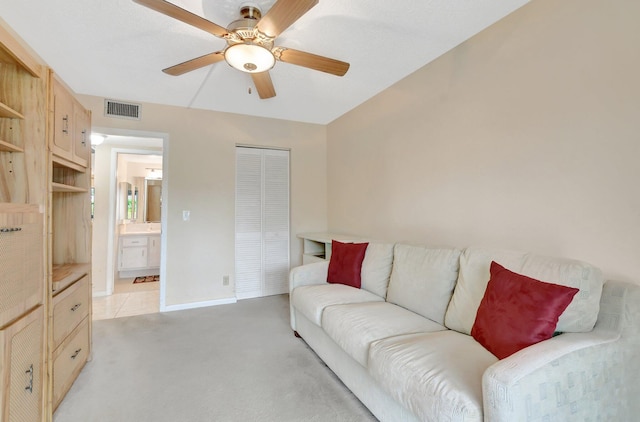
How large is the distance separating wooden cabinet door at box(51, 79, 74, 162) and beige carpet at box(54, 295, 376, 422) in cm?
156

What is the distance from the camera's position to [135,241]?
530 centimetres

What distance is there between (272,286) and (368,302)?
7.25 ft

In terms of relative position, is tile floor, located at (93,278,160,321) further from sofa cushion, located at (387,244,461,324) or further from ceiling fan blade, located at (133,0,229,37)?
ceiling fan blade, located at (133,0,229,37)

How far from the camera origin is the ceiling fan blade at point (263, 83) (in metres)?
2.22

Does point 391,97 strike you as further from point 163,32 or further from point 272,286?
point 272,286

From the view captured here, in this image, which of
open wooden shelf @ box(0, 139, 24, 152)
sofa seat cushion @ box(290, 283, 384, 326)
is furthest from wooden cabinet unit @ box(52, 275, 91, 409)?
sofa seat cushion @ box(290, 283, 384, 326)

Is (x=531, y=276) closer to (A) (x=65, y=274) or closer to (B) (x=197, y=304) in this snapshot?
(A) (x=65, y=274)

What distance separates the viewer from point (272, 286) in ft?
13.6

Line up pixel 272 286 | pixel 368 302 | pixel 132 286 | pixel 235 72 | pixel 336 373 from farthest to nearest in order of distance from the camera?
1. pixel 132 286
2. pixel 272 286
3. pixel 235 72
4. pixel 368 302
5. pixel 336 373

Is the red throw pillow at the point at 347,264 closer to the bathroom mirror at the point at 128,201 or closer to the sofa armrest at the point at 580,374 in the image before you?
the sofa armrest at the point at 580,374

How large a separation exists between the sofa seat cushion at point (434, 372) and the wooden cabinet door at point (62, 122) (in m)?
2.16

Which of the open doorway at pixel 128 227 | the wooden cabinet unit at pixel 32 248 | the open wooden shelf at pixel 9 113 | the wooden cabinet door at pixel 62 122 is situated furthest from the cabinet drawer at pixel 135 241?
the open wooden shelf at pixel 9 113

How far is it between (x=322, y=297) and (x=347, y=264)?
0.49 metres

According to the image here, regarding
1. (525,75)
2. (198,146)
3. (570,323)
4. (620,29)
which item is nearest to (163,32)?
(198,146)
